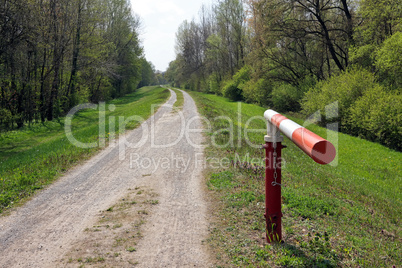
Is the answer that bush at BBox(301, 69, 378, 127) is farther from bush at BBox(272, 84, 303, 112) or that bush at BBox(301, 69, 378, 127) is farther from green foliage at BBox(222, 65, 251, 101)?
green foliage at BBox(222, 65, 251, 101)

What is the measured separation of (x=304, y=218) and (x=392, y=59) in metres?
18.0

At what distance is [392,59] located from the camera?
1858 cm

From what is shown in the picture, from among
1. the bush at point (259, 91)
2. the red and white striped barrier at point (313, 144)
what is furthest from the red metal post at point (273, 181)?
the bush at point (259, 91)

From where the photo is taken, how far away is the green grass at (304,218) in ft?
A: 13.6

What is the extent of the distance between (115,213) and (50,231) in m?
1.22

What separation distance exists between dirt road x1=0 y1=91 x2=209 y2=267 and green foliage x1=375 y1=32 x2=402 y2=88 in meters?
15.5

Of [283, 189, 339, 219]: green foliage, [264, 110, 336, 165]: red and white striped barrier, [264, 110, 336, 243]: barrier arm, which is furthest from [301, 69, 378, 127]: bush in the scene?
[264, 110, 336, 165]: red and white striped barrier

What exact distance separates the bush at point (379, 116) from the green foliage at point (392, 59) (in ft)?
5.13

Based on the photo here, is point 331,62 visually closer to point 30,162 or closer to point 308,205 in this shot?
point 308,205

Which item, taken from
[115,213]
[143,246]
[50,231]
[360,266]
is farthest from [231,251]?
[50,231]

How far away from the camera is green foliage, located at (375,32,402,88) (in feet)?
60.0

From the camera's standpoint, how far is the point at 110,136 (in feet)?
46.7

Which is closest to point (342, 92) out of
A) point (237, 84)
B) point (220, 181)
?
point (220, 181)

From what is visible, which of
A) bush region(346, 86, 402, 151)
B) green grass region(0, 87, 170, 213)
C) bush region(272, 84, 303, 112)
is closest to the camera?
green grass region(0, 87, 170, 213)
